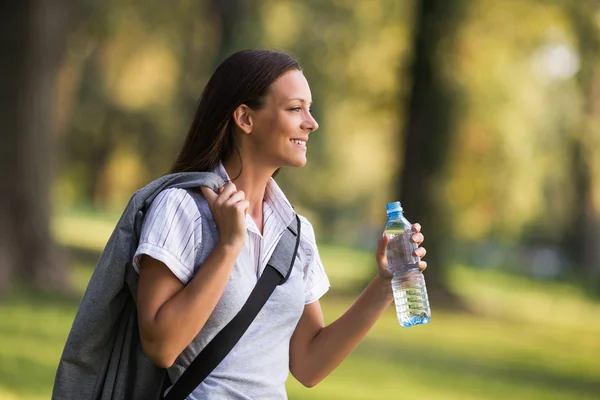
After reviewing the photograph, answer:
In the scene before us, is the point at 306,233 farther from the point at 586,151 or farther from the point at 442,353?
the point at 586,151

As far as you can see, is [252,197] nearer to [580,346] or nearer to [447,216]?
[580,346]

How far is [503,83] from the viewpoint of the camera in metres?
21.6

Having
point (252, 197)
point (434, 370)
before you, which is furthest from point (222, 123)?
point (434, 370)

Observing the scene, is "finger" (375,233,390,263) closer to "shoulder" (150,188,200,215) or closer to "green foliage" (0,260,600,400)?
"shoulder" (150,188,200,215)

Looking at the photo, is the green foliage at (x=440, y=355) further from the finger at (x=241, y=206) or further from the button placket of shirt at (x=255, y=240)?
the finger at (x=241, y=206)

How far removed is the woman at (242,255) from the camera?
2.78 m

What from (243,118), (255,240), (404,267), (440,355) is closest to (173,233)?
(255,240)

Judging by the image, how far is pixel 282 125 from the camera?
3139 mm

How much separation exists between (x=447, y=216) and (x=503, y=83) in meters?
3.94

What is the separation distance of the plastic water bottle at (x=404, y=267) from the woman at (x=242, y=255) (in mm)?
123

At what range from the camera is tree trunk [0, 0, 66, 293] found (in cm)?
1415

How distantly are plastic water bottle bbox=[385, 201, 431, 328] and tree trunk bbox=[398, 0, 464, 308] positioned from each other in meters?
15.3

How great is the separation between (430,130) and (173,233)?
1632cm

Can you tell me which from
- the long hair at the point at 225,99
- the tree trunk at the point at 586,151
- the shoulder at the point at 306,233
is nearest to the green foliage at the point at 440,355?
the tree trunk at the point at 586,151
